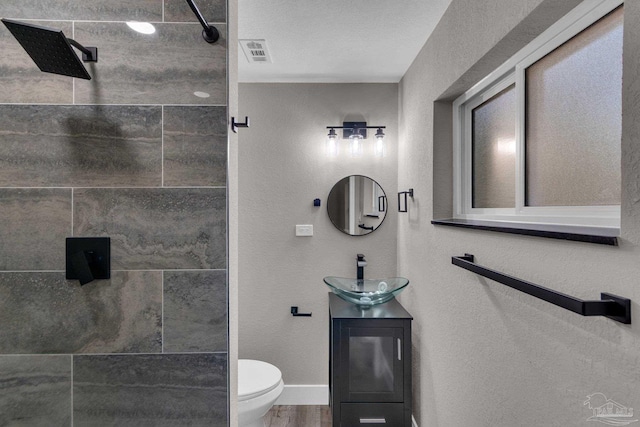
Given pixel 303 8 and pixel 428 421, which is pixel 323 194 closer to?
pixel 303 8

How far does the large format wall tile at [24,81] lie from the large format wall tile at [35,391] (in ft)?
2.65

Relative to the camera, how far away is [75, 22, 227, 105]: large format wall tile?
3.60ft

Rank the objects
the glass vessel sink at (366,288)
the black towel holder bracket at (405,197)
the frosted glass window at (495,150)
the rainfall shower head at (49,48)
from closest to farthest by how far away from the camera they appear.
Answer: the rainfall shower head at (49,48), the frosted glass window at (495,150), the glass vessel sink at (366,288), the black towel holder bracket at (405,197)

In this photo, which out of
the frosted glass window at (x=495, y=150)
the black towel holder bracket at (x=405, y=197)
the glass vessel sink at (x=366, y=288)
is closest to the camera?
the frosted glass window at (x=495, y=150)

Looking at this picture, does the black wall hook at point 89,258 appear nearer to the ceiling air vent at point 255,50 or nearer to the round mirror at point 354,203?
the ceiling air vent at point 255,50

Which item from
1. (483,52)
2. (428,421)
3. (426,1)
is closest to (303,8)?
(426,1)

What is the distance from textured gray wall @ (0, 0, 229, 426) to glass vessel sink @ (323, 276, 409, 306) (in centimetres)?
116

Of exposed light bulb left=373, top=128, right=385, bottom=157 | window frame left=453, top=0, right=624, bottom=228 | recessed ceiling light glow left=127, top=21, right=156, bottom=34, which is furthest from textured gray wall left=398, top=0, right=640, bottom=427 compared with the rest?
recessed ceiling light glow left=127, top=21, right=156, bottom=34

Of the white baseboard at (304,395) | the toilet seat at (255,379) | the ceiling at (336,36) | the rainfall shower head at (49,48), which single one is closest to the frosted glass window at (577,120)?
the ceiling at (336,36)

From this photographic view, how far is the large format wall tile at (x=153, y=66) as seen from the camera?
110 centimetres

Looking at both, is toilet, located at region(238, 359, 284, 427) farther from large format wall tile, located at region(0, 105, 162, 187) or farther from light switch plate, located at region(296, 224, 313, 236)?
large format wall tile, located at region(0, 105, 162, 187)

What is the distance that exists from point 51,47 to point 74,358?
912 mm

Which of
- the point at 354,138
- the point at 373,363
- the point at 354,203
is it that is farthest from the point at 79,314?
the point at 354,138

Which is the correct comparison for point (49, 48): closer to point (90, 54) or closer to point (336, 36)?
point (90, 54)
